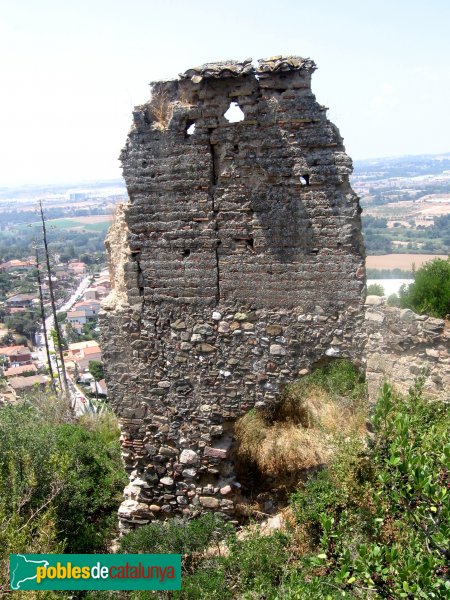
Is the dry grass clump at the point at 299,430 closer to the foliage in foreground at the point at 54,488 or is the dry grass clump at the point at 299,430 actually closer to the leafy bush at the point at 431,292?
the foliage in foreground at the point at 54,488

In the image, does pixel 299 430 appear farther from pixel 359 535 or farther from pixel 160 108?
pixel 160 108

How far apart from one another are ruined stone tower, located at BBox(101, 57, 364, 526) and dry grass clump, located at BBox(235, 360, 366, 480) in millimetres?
961

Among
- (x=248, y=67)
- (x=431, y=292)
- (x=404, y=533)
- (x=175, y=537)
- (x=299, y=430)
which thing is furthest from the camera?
(x=431, y=292)

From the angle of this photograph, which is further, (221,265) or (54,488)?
(54,488)

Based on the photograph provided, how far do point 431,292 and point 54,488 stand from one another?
11833 millimetres

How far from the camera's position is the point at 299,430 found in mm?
7762

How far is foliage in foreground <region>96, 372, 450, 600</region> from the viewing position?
2969 millimetres

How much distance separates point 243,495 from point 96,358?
35967 mm

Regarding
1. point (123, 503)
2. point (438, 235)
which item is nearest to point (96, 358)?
point (123, 503)

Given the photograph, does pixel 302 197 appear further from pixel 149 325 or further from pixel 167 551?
pixel 167 551

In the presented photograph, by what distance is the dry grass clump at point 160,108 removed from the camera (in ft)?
17.9

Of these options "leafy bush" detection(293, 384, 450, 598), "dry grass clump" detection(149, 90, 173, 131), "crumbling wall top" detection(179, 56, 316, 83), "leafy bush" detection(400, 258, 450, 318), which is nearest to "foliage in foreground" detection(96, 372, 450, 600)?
"leafy bush" detection(293, 384, 450, 598)

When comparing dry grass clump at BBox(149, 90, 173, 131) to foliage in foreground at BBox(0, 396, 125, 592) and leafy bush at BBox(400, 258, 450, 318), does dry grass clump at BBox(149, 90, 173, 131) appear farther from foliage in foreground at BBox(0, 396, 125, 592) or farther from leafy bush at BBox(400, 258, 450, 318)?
leafy bush at BBox(400, 258, 450, 318)

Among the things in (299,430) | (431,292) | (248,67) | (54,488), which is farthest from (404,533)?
(431,292)
